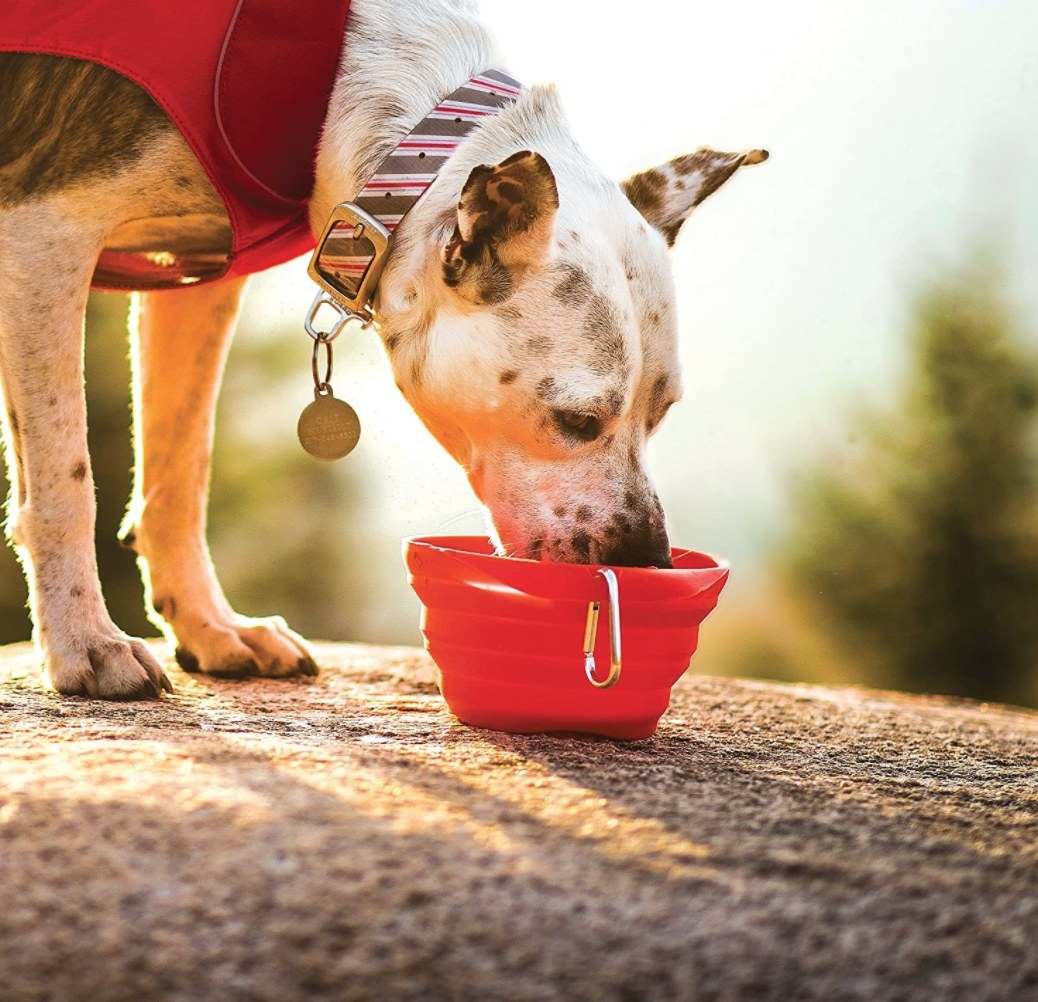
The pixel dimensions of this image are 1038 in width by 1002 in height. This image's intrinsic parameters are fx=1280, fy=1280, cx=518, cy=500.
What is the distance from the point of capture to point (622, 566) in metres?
2.13

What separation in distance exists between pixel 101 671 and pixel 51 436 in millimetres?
445

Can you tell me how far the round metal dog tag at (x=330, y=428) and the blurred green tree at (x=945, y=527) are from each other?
126 inches

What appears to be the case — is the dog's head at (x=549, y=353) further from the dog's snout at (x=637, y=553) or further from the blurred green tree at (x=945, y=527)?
the blurred green tree at (x=945, y=527)

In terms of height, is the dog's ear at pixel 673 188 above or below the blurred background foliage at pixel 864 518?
above

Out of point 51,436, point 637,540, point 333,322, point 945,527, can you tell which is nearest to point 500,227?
point 333,322

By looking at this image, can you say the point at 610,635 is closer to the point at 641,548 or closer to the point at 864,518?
the point at 641,548

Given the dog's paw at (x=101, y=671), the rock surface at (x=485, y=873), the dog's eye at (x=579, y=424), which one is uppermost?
the dog's eye at (x=579, y=424)

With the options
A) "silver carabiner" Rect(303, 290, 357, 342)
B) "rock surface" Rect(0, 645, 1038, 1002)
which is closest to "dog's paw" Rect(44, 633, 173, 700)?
"rock surface" Rect(0, 645, 1038, 1002)

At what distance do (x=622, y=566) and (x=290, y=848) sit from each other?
0.96 metres

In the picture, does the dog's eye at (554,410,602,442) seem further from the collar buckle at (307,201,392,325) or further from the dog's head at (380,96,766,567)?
the collar buckle at (307,201,392,325)

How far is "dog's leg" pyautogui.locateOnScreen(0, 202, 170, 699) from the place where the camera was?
92.3 inches

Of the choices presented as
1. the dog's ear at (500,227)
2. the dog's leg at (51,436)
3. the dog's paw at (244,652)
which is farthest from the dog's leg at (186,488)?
the dog's ear at (500,227)

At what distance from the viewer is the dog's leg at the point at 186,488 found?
279 centimetres

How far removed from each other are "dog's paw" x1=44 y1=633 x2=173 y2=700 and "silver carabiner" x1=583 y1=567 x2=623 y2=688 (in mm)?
844
